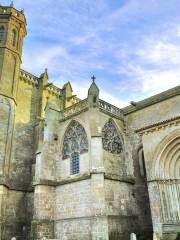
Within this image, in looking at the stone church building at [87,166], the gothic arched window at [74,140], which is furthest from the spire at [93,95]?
A: the gothic arched window at [74,140]

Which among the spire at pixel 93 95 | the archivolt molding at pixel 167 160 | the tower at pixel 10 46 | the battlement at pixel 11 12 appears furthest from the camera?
the battlement at pixel 11 12

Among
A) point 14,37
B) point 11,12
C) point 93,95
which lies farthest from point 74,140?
point 11,12

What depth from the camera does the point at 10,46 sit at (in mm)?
20562

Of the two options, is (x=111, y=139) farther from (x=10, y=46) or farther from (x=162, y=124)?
(x=10, y=46)

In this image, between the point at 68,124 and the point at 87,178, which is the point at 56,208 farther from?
the point at 68,124

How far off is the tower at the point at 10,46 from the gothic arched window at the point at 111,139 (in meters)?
7.54

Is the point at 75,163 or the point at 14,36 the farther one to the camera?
Result: the point at 14,36

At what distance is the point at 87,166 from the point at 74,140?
2.27 metres

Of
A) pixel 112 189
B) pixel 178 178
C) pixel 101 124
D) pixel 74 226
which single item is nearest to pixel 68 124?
pixel 101 124

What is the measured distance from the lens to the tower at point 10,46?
19.2m

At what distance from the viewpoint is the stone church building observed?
13.2m

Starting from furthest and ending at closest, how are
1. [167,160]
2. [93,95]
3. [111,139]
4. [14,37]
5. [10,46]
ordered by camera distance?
[14,37] → [10,46] → [111,139] → [93,95] → [167,160]

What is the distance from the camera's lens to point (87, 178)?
14328 millimetres

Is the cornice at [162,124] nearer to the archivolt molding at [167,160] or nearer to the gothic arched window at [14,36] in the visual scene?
the archivolt molding at [167,160]
